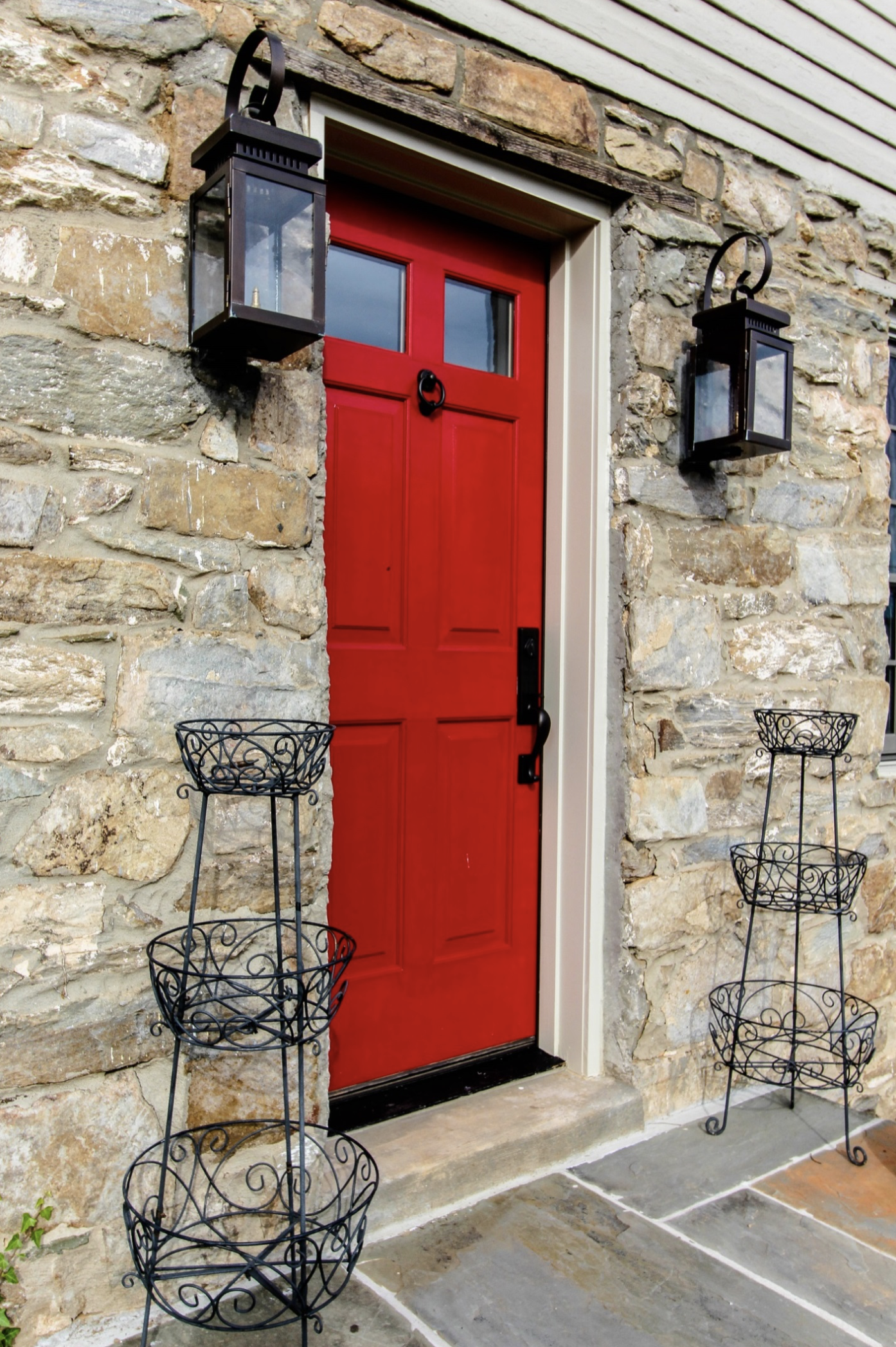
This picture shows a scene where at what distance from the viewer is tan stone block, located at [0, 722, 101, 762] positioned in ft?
5.67

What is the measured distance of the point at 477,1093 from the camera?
248 centimetres

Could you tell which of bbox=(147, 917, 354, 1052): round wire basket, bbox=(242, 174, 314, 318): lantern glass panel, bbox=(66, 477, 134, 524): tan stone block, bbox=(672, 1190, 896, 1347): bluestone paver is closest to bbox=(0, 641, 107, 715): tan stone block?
bbox=(66, 477, 134, 524): tan stone block

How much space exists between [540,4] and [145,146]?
1.11m

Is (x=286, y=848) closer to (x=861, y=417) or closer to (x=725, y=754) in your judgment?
(x=725, y=754)

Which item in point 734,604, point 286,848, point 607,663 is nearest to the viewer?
point 286,848

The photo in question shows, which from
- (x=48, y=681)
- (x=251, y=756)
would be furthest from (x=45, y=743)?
(x=251, y=756)

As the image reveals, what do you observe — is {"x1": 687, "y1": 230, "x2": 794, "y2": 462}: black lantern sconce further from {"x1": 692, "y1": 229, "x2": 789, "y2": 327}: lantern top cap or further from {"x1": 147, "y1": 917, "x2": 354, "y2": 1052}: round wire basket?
{"x1": 147, "y1": 917, "x2": 354, "y2": 1052}: round wire basket

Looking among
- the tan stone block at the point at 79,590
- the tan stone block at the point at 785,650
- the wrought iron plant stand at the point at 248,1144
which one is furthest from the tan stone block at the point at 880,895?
the tan stone block at the point at 79,590

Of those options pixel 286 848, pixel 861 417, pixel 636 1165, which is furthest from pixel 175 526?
pixel 861 417

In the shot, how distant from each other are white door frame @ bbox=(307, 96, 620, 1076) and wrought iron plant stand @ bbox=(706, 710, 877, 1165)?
379mm

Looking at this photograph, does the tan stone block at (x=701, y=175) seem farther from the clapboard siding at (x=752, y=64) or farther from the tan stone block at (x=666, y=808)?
the tan stone block at (x=666, y=808)

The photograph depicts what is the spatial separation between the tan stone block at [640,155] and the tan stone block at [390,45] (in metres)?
0.50

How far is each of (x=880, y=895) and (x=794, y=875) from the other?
527 millimetres

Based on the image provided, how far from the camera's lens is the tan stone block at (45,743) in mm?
1728
